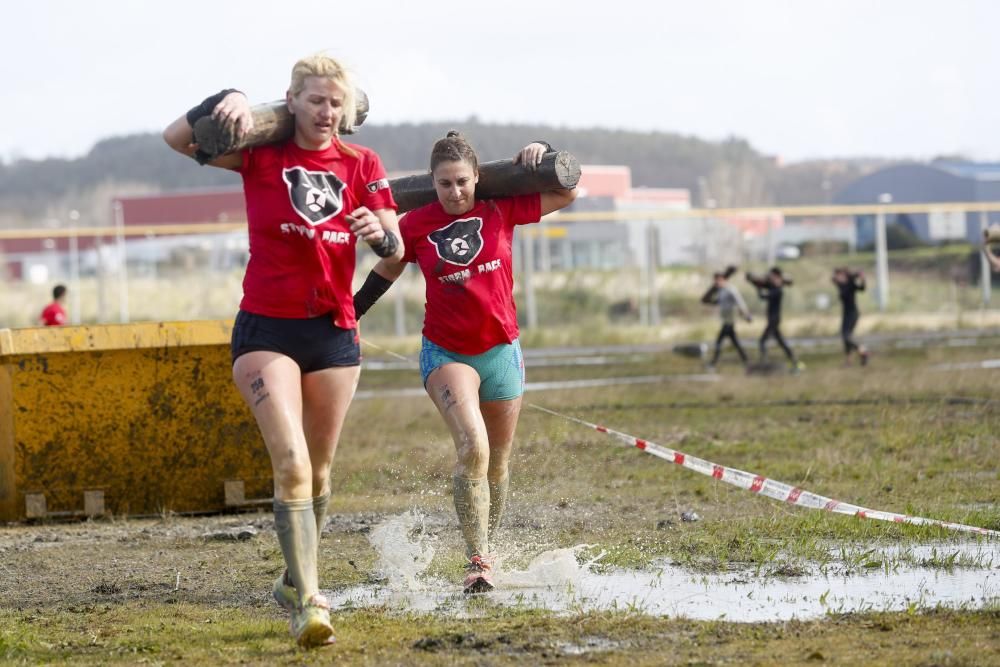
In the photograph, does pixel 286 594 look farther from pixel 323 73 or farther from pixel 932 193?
pixel 932 193

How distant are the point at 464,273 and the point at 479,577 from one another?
4.61ft


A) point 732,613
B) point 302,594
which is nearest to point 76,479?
point 302,594

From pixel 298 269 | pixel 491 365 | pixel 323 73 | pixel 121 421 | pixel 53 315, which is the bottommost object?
pixel 121 421

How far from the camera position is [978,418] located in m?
13.5

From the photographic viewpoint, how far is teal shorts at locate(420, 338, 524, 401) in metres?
6.76

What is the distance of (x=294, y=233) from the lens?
215 inches

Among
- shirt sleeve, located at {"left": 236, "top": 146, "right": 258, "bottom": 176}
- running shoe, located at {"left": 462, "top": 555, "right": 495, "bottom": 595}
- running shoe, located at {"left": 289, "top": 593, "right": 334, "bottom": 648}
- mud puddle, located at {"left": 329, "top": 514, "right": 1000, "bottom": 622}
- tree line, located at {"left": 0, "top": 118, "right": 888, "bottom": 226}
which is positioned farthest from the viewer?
tree line, located at {"left": 0, "top": 118, "right": 888, "bottom": 226}

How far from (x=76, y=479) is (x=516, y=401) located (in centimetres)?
396

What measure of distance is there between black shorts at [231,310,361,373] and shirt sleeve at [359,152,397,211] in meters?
0.49

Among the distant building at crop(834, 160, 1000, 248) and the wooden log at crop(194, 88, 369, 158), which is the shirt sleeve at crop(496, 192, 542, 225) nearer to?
the wooden log at crop(194, 88, 369, 158)

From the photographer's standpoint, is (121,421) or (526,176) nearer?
(526,176)

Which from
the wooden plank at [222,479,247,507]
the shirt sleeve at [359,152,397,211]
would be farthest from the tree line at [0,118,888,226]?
the shirt sleeve at [359,152,397,211]

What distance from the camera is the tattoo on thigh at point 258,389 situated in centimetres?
545

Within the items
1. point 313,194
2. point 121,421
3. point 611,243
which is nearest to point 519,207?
point 313,194
